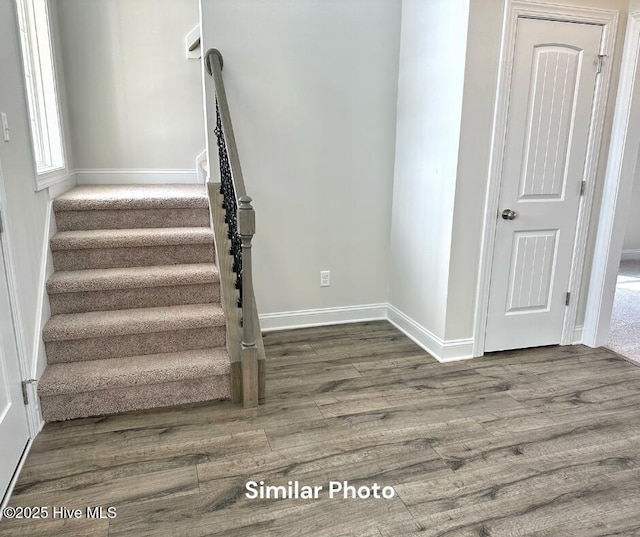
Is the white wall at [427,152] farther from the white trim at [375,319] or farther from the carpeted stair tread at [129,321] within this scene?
the carpeted stair tread at [129,321]

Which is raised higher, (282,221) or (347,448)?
(282,221)

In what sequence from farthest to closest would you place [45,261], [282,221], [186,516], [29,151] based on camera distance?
[282,221] < [45,261] < [29,151] < [186,516]

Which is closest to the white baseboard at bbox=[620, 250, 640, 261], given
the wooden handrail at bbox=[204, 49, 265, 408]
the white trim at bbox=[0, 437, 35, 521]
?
the wooden handrail at bbox=[204, 49, 265, 408]

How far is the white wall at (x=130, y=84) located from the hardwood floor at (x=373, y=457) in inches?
93.9

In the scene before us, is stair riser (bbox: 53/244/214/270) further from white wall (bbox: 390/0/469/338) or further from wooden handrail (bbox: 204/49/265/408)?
white wall (bbox: 390/0/469/338)

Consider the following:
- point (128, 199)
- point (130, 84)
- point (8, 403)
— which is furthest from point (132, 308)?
point (130, 84)

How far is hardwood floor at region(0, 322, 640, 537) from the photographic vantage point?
182cm

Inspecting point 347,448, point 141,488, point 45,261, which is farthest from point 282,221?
point 141,488

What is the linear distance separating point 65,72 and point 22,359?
2716 mm

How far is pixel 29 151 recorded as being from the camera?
2.53 meters

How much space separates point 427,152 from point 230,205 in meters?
→ 1.38

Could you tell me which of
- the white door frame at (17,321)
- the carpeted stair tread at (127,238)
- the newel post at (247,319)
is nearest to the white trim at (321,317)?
the carpeted stair tread at (127,238)

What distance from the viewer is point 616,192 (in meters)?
3.22

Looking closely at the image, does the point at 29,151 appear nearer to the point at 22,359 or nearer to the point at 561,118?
the point at 22,359
